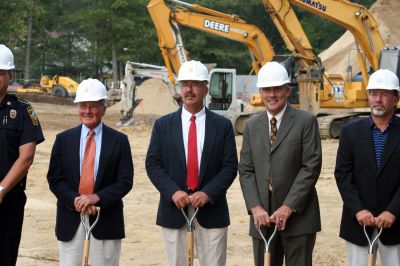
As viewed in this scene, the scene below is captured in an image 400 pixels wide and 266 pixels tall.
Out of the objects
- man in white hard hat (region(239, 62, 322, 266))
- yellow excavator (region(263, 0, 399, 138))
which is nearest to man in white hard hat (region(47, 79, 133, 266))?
man in white hard hat (region(239, 62, 322, 266))

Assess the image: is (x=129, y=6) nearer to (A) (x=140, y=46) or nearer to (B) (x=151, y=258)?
(A) (x=140, y=46)

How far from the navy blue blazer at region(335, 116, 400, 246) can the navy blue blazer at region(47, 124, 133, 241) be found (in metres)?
1.73

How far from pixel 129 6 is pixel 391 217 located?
49.1 metres

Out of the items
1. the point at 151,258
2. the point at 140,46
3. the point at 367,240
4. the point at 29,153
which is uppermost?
the point at 140,46

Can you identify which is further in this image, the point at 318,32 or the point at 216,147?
the point at 318,32

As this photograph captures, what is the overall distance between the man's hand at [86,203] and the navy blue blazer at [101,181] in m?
0.05

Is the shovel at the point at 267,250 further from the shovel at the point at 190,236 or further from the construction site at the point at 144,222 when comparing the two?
the construction site at the point at 144,222

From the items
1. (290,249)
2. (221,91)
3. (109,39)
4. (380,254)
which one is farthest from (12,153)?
(109,39)

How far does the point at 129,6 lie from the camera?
177 ft

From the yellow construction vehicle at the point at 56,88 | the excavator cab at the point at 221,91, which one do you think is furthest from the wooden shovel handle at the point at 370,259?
the yellow construction vehicle at the point at 56,88

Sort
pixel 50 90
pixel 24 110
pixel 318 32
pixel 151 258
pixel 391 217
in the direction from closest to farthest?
pixel 391 217, pixel 24 110, pixel 151 258, pixel 50 90, pixel 318 32

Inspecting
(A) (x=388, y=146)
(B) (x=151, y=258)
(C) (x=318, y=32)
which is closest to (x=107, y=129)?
(A) (x=388, y=146)

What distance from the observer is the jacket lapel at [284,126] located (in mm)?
6488

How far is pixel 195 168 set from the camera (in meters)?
6.70
